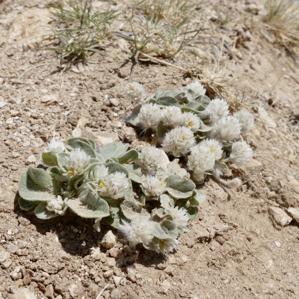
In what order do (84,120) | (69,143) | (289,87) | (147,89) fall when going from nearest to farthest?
(69,143)
(84,120)
(147,89)
(289,87)

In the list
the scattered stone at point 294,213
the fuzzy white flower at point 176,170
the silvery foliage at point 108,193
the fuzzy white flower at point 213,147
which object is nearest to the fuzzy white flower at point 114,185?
the silvery foliage at point 108,193

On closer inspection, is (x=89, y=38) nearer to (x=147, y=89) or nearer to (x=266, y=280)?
(x=147, y=89)

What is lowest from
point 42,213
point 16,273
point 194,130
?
point 16,273

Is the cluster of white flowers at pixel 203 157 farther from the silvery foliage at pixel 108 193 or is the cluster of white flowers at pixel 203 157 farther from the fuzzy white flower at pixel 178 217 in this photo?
the fuzzy white flower at pixel 178 217

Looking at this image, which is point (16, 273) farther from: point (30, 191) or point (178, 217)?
point (178, 217)

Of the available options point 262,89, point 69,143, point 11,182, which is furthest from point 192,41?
point 11,182

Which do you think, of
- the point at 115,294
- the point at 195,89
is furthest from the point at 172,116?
the point at 115,294
